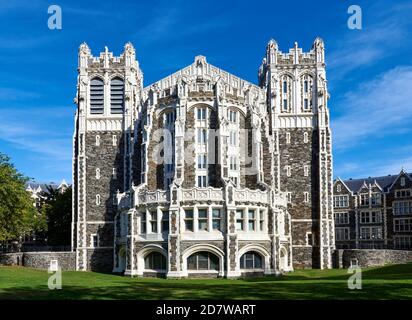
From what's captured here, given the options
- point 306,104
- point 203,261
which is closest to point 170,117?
point 203,261

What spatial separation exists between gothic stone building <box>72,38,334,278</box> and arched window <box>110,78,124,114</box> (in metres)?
0.11

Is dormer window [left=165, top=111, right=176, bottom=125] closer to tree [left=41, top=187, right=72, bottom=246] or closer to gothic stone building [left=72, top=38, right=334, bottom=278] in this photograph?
gothic stone building [left=72, top=38, right=334, bottom=278]

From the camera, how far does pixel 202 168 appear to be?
4650 cm

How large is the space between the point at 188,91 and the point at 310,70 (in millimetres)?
15807

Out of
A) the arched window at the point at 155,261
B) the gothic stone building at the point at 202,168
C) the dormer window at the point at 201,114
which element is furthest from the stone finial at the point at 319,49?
the arched window at the point at 155,261

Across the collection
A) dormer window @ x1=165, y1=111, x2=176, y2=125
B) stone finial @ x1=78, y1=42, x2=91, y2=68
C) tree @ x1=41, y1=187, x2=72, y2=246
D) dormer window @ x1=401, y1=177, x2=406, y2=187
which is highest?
stone finial @ x1=78, y1=42, x2=91, y2=68

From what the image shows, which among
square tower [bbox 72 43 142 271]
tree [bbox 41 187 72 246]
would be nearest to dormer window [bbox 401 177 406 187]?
square tower [bbox 72 43 142 271]

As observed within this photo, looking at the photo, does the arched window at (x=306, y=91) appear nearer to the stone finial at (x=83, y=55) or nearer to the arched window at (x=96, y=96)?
the arched window at (x=96, y=96)

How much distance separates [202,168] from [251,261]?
367 inches

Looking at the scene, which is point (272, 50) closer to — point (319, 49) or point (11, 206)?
point (319, 49)

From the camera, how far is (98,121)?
54375 mm

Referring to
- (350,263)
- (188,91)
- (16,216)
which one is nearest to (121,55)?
→ (188,91)

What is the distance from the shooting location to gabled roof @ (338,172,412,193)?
85775mm

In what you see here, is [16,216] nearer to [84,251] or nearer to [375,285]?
[84,251]
